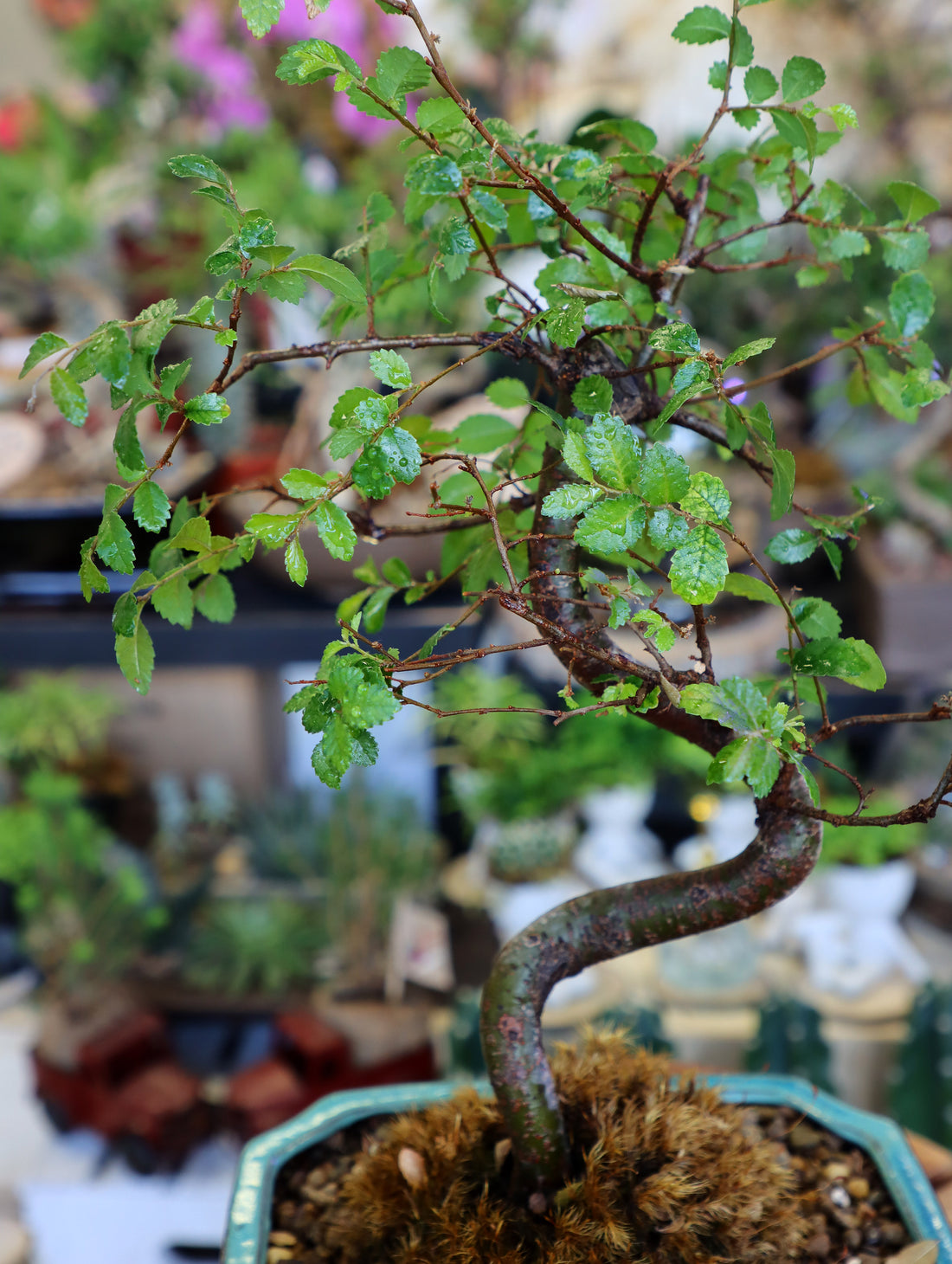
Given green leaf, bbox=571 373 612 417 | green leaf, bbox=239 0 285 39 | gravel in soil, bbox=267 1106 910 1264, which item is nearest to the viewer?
green leaf, bbox=239 0 285 39

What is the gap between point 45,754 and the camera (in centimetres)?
151

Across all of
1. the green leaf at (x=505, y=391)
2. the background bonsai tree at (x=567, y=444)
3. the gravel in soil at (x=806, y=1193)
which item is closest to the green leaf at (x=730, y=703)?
the background bonsai tree at (x=567, y=444)

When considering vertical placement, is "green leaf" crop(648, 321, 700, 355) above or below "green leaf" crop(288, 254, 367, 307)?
below

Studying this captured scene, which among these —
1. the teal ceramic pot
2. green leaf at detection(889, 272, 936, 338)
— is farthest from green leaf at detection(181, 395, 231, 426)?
the teal ceramic pot

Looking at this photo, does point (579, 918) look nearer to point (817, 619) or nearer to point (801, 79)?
point (817, 619)

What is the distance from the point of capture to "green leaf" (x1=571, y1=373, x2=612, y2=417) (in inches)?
17.2

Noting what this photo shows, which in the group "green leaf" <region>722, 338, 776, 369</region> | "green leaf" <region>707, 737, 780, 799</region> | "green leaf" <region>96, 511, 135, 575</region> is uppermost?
"green leaf" <region>722, 338, 776, 369</region>

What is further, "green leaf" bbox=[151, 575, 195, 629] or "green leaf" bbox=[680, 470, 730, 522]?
"green leaf" bbox=[151, 575, 195, 629]

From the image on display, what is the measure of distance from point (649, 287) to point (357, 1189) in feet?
1.71

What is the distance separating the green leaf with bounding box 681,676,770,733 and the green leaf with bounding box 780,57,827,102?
0.27 meters

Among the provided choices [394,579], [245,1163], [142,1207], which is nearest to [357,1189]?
[245,1163]

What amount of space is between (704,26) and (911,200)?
13 centimetres

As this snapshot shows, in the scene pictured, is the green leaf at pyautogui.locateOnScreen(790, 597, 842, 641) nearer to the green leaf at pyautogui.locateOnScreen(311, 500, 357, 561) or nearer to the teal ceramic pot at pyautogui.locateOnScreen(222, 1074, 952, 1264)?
the green leaf at pyautogui.locateOnScreen(311, 500, 357, 561)

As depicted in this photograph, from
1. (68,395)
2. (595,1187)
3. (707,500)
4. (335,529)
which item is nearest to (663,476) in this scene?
(707,500)
